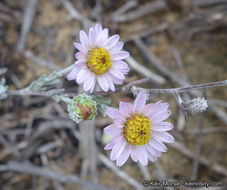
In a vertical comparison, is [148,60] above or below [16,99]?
above

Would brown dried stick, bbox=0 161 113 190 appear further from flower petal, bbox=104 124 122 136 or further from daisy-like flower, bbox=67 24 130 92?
daisy-like flower, bbox=67 24 130 92

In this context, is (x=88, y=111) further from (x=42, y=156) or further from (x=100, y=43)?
(x=42, y=156)

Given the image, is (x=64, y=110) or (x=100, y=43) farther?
(x=64, y=110)

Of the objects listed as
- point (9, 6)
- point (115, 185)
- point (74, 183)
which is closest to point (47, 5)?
point (9, 6)

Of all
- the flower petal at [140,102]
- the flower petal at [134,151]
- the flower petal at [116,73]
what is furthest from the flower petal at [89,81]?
the flower petal at [134,151]

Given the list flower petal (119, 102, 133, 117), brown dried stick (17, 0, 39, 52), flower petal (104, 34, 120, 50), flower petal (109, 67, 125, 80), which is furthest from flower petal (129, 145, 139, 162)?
brown dried stick (17, 0, 39, 52)

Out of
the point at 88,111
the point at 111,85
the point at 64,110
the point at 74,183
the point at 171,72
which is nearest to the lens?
the point at 88,111

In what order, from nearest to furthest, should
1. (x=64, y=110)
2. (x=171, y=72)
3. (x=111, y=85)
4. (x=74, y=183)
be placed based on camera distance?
(x=111, y=85)
(x=74, y=183)
(x=64, y=110)
(x=171, y=72)

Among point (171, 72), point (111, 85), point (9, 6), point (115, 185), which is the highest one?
point (9, 6)
